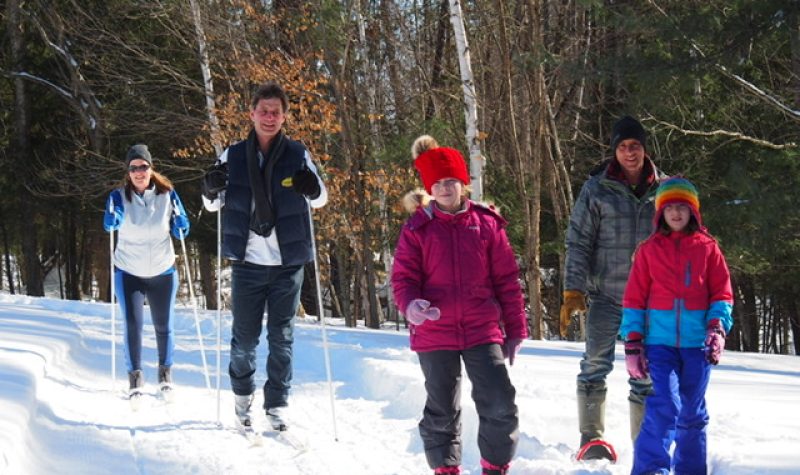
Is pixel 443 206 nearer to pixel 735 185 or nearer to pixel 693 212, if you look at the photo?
pixel 693 212

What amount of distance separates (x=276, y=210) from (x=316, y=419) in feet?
6.18

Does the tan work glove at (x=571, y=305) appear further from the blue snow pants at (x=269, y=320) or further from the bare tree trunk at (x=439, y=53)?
the bare tree trunk at (x=439, y=53)

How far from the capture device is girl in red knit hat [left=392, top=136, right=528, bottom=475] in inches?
161

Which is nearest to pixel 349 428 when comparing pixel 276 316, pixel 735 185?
pixel 276 316

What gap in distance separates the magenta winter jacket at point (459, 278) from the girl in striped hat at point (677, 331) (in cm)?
63

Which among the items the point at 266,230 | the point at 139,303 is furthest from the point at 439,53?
the point at 266,230

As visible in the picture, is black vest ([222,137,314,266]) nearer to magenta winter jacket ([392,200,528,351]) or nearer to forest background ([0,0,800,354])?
magenta winter jacket ([392,200,528,351])

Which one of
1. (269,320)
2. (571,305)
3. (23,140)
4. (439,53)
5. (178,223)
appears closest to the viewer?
(571,305)

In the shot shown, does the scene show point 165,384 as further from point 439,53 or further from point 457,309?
point 439,53

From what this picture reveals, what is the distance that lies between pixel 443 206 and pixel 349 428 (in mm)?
2543

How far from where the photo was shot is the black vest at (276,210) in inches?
210

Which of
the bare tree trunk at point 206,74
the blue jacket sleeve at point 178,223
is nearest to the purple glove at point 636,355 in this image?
the blue jacket sleeve at point 178,223

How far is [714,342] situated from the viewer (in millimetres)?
3869

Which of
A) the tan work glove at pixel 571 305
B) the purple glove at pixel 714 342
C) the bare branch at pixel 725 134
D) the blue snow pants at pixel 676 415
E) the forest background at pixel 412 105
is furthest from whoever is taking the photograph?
the bare branch at pixel 725 134
